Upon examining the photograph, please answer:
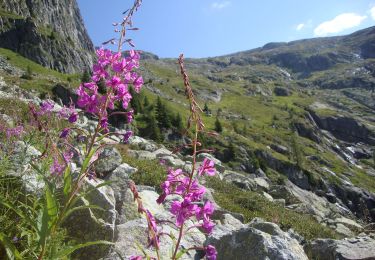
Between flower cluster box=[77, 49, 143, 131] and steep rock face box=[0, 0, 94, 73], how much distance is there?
113m

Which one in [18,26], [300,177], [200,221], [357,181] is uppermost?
[18,26]

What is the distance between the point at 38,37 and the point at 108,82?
4739 inches

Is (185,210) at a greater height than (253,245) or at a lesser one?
greater

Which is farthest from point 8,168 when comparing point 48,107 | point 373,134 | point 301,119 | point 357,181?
point 373,134

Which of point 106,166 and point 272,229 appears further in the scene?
point 106,166

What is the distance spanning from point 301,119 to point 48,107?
171 metres

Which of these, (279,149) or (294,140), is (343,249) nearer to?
(294,140)

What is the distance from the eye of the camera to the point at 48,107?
6758 mm

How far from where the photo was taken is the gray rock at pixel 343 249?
29.9ft

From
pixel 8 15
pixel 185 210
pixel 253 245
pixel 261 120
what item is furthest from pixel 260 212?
pixel 261 120

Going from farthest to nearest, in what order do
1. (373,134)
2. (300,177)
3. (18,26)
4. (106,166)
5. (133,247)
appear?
(373,134)
(18,26)
(300,177)
(106,166)
(133,247)

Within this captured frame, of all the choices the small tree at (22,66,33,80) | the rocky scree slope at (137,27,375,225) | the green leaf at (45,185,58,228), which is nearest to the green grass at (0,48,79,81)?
the small tree at (22,66,33,80)

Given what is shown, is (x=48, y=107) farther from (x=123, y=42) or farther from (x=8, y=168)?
(x=123, y=42)

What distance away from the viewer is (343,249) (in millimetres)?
9492
